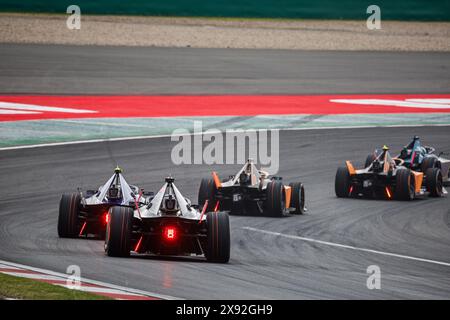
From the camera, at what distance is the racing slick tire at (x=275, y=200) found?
19.9 metres

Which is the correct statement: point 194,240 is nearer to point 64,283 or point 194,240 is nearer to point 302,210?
point 64,283

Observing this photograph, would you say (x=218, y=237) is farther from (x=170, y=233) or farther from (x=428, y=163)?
(x=428, y=163)

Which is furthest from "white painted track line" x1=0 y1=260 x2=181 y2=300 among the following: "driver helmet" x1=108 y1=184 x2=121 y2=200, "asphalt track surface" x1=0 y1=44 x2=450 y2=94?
"asphalt track surface" x1=0 y1=44 x2=450 y2=94

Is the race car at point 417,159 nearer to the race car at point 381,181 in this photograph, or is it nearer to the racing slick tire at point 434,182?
the racing slick tire at point 434,182

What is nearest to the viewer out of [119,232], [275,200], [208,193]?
[119,232]

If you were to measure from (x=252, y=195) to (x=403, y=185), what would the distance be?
3814 millimetres

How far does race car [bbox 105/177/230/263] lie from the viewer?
15.0m

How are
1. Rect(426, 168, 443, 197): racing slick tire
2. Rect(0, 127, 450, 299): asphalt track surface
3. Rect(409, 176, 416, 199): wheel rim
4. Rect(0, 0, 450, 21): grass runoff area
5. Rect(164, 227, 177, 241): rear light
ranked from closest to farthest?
Rect(0, 127, 450, 299): asphalt track surface
Rect(164, 227, 177, 241): rear light
Rect(409, 176, 416, 199): wheel rim
Rect(426, 168, 443, 197): racing slick tire
Rect(0, 0, 450, 21): grass runoff area

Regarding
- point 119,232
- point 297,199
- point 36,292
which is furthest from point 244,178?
point 36,292

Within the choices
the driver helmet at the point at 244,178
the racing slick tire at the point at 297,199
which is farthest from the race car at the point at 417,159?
the driver helmet at the point at 244,178

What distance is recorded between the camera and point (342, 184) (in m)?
22.8

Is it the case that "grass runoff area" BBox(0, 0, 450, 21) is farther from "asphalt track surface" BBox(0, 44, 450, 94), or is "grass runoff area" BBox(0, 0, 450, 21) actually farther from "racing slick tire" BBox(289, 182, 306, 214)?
"racing slick tire" BBox(289, 182, 306, 214)

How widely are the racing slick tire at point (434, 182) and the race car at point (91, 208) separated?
8130mm

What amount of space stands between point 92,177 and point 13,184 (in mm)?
1867
